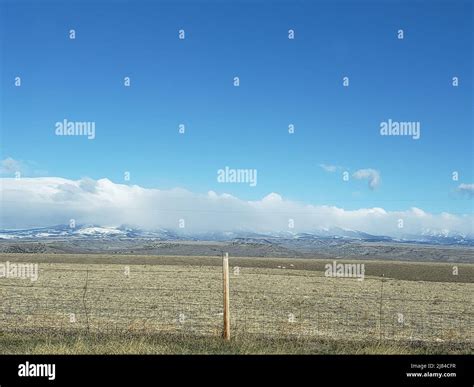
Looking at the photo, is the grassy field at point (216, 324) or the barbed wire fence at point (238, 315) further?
the barbed wire fence at point (238, 315)

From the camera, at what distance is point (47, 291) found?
26375mm

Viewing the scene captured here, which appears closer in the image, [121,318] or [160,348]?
[160,348]

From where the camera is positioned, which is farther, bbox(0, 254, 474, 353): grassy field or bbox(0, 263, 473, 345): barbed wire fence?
bbox(0, 263, 473, 345): barbed wire fence

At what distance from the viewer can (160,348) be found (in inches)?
337

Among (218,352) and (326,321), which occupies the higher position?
(218,352)

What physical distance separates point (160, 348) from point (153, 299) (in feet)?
48.2

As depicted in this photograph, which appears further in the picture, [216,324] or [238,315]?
[238,315]

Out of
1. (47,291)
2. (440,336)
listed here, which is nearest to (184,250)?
(47,291)
